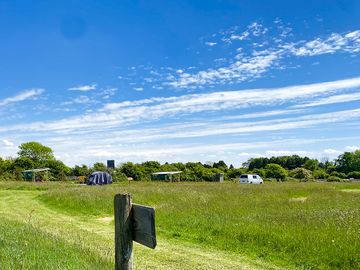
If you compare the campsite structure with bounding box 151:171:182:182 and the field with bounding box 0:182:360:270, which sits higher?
the campsite structure with bounding box 151:171:182:182

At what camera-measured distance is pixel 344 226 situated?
37.6 feet

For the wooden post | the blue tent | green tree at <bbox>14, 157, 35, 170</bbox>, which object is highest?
green tree at <bbox>14, 157, 35, 170</bbox>

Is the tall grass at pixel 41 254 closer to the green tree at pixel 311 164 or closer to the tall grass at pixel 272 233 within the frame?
the tall grass at pixel 272 233

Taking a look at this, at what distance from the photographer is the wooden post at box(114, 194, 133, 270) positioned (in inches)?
160

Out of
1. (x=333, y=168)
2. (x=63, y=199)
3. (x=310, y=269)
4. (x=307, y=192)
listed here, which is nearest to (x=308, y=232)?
(x=310, y=269)

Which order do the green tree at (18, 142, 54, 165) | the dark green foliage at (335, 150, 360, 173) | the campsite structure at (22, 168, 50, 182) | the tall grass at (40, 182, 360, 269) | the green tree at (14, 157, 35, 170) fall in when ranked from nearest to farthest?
the tall grass at (40, 182, 360, 269) < the campsite structure at (22, 168, 50, 182) < the green tree at (14, 157, 35, 170) < the dark green foliage at (335, 150, 360, 173) < the green tree at (18, 142, 54, 165)

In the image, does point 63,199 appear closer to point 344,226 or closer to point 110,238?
point 110,238

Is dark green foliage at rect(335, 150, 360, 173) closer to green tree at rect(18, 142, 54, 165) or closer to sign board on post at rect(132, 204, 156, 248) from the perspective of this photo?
green tree at rect(18, 142, 54, 165)

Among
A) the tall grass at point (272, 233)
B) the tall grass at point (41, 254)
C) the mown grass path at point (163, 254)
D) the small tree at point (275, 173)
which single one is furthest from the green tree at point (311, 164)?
the tall grass at point (41, 254)

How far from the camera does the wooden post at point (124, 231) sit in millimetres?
4059

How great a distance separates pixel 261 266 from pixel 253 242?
1906 mm

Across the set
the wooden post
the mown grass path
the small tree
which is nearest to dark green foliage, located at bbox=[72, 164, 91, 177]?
the small tree

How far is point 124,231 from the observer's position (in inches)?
160

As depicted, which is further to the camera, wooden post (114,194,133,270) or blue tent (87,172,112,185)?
blue tent (87,172,112,185)
